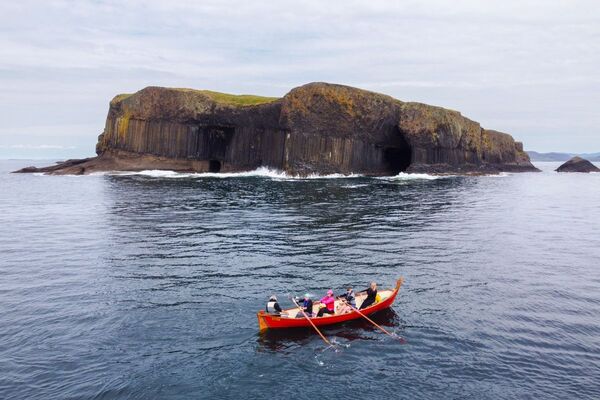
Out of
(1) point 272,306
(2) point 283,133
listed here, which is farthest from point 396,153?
(1) point 272,306

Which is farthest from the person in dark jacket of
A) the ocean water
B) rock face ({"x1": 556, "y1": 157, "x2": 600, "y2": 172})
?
rock face ({"x1": 556, "y1": 157, "x2": 600, "y2": 172})

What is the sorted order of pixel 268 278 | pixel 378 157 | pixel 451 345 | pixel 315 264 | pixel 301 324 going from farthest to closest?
1. pixel 378 157
2. pixel 315 264
3. pixel 268 278
4. pixel 301 324
5. pixel 451 345

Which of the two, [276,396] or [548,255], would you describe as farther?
A: [548,255]

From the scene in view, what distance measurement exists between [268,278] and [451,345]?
11.4 meters

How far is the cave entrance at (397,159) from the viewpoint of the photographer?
10691 cm

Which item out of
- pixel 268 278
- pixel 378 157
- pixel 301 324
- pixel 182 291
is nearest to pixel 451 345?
pixel 301 324

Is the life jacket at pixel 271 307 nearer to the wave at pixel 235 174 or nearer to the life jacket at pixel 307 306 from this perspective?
the life jacket at pixel 307 306

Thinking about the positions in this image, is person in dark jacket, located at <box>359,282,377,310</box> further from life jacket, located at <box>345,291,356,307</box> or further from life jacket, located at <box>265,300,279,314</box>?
life jacket, located at <box>265,300,279,314</box>

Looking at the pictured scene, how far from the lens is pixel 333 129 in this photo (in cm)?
9425

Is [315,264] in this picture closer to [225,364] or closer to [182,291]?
[182,291]

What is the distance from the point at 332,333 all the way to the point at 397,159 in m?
94.3

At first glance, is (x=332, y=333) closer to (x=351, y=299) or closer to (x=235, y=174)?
(x=351, y=299)

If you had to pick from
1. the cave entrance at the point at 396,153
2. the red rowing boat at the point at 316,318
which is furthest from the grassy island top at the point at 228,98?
the red rowing boat at the point at 316,318

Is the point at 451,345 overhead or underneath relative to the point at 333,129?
underneath
